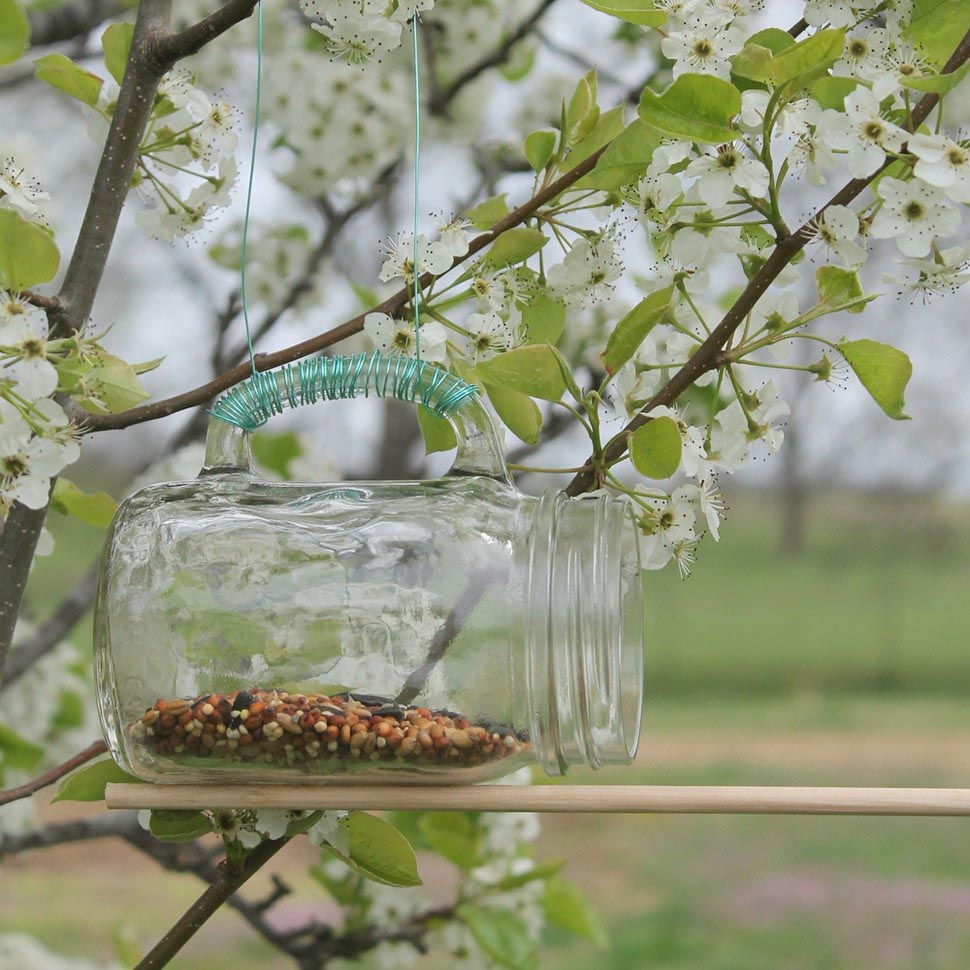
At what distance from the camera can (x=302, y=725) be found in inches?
20.3

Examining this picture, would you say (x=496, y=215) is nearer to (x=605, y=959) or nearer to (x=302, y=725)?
(x=302, y=725)

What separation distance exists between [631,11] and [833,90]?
0.09 m

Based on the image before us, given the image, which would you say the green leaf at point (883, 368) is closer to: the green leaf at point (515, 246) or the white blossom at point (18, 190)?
the green leaf at point (515, 246)

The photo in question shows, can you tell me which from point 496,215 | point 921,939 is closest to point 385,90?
point 496,215

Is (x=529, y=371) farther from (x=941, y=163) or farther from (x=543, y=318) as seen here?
(x=941, y=163)

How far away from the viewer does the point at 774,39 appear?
1.81 ft

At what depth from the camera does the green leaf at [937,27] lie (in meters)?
0.54

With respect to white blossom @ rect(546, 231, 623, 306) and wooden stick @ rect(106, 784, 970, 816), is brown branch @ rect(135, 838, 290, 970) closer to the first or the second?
wooden stick @ rect(106, 784, 970, 816)

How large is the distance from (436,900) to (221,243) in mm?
2696

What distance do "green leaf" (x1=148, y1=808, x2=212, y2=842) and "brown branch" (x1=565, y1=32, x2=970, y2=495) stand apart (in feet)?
0.80

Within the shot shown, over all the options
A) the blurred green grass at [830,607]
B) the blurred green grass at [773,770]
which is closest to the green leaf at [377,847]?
the blurred green grass at [773,770]

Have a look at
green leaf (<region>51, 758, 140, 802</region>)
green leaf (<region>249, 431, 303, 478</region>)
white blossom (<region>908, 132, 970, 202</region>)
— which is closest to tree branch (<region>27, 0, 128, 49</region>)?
green leaf (<region>249, 431, 303, 478</region>)

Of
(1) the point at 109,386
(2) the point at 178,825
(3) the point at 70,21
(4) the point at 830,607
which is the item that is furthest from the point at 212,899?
(4) the point at 830,607

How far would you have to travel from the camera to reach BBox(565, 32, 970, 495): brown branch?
538mm
